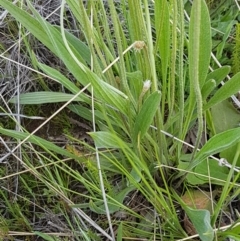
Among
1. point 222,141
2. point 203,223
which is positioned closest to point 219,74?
point 222,141

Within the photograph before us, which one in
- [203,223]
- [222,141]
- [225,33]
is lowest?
[203,223]

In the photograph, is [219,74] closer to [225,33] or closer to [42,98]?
[225,33]

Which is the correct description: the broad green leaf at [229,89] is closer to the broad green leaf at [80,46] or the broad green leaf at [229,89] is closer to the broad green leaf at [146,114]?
the broad green leaf at [146,114]

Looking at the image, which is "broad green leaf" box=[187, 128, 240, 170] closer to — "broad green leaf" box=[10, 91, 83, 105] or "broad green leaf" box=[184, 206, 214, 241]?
"broad green leaf" box=[184, 206, 214, 241]

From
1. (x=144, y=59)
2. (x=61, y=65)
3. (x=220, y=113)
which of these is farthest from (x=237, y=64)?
(x=61, y=65)

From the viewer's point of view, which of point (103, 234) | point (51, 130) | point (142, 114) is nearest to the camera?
point (142, 114)

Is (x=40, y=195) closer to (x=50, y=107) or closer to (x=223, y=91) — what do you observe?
(x=50, y=107)
